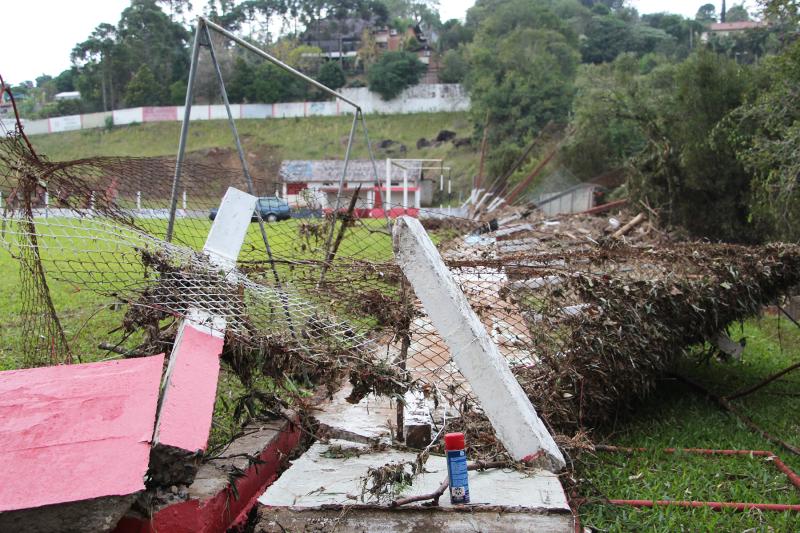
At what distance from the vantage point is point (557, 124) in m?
37.4

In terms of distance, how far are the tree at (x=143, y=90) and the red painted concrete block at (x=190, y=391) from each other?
2405 inches

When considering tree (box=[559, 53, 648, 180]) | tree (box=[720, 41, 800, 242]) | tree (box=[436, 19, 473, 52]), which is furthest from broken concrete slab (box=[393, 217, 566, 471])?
tree (box=[436, 19, 473, 52])

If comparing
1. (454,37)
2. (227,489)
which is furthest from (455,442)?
(454,37)

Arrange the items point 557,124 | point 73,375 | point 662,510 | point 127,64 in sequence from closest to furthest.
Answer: point 73,375
point 662,510
point 557,124
point 127,64

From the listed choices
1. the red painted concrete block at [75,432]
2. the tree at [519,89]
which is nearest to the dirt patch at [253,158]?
the tree at [519,89]

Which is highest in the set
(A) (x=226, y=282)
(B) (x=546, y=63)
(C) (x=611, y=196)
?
(B) (x=546, y=63)

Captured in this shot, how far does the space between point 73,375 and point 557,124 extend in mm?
36466

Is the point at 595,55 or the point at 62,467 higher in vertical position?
the point at 595,55

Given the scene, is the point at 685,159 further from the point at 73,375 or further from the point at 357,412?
the point at 73,375

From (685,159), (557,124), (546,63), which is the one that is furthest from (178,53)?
(685,159)

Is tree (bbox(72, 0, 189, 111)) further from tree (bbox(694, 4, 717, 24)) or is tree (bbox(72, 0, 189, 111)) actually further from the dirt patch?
tree (bbox(694, 4, 717, 24))

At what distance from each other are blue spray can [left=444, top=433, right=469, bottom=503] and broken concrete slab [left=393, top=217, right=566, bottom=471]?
359mm

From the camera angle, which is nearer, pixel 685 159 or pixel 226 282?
pixel 226 282

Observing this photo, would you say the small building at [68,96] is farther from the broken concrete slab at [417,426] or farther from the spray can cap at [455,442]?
the spray can cap at [455,442]
